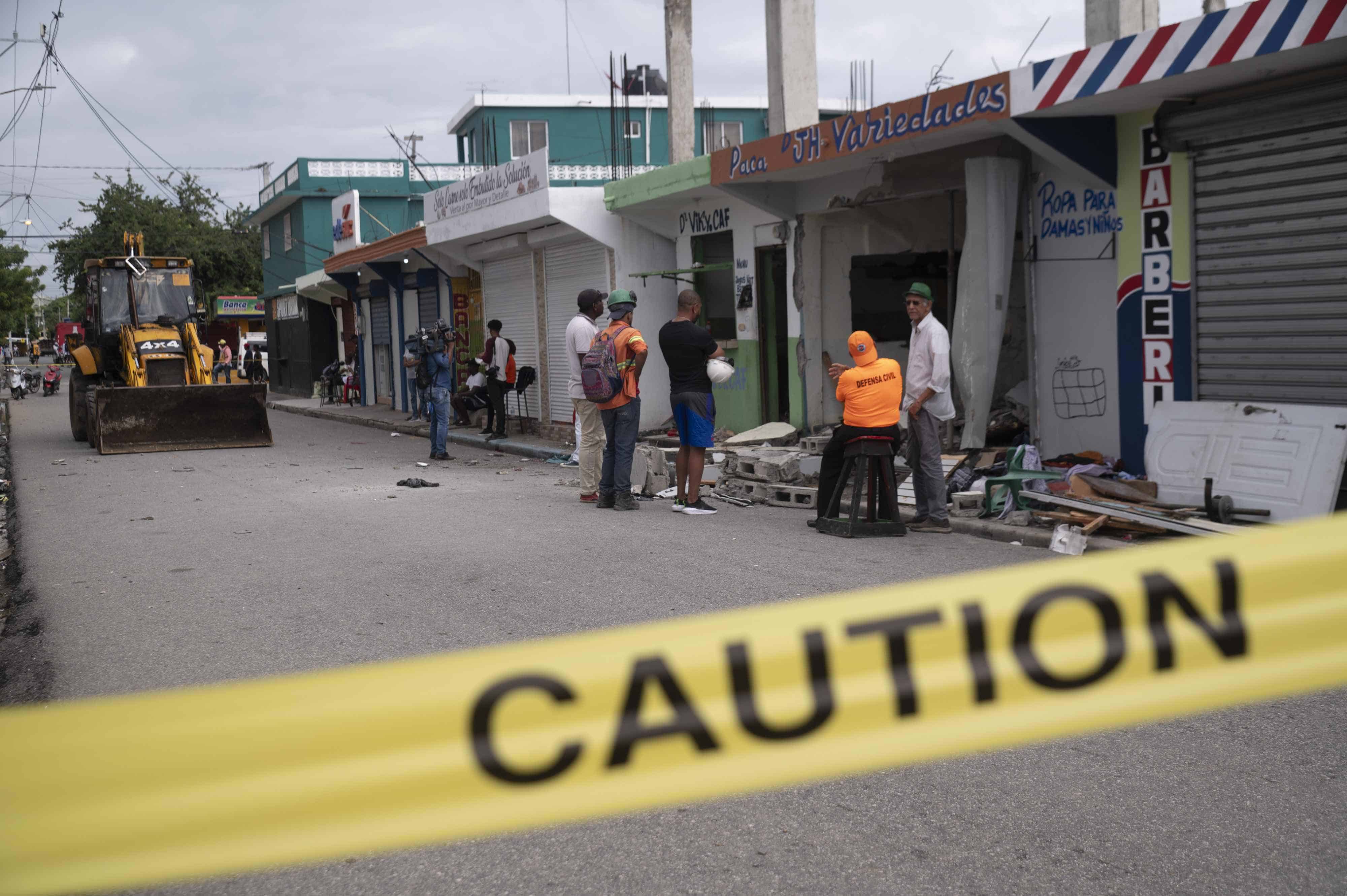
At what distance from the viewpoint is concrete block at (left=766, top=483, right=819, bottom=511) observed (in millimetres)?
10758

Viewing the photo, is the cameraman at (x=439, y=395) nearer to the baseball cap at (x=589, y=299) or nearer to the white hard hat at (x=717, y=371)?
the baseball cap at (x=589, y=299)

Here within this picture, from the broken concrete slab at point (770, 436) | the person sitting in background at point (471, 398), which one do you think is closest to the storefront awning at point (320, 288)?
the person sitting in background at point (471, 398)

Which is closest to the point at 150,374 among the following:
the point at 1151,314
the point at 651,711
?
the point at 1151,314

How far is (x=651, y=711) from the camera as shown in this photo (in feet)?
6.23

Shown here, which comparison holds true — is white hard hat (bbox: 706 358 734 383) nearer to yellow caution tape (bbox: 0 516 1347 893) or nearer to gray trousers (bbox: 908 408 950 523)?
gray trousers (bbox: 908 408 950 523)

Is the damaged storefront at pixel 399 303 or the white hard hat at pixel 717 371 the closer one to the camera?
the white hard hat at pixel 717 371

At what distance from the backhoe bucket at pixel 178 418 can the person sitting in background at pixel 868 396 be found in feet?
39.6

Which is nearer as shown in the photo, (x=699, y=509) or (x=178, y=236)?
(x=699, y=509)

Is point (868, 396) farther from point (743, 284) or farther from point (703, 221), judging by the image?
point (703, 221)

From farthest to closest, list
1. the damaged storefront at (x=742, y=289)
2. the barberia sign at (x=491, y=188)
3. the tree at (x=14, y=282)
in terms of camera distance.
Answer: the tree at (x=14, y=282)
the barberia sign at (x=491, y=188)
the damaged storefront at (x=742, y=289)

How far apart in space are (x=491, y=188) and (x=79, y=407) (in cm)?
809

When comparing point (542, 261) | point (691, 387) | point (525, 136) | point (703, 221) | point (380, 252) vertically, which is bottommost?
point (691, 387)

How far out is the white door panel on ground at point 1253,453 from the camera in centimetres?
795

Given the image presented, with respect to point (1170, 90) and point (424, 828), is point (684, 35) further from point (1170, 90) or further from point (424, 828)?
point (424, 828)
